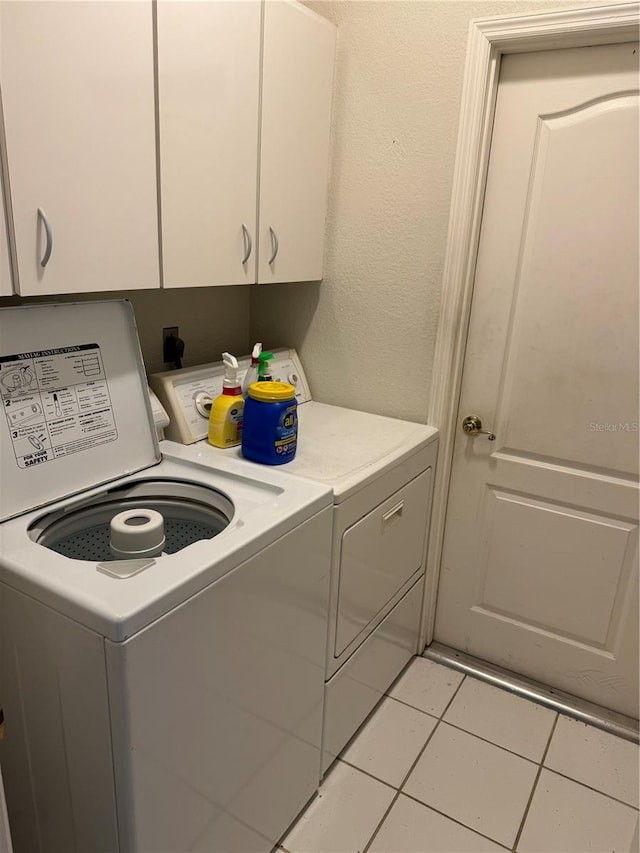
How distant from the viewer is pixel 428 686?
7.08 ft

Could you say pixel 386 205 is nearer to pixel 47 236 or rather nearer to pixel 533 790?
pixel 47 236

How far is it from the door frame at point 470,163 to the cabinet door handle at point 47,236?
1.19 meters

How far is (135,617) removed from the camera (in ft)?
3.16

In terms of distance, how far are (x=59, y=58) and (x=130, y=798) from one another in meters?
1.34

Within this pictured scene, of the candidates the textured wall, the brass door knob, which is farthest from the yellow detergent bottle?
the brass door knob

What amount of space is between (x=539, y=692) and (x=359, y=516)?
1078 mm

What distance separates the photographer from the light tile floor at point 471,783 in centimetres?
161

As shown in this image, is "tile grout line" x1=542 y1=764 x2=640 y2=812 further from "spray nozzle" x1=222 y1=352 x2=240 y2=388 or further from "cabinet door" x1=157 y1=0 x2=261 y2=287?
"cabinet door" x1=157 y1=0 x2=261 y2=287

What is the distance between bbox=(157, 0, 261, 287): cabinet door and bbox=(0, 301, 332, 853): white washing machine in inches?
9.8

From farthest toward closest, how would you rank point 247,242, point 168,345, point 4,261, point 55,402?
point 168,345, point 247,242, point 55,402, point 4,261

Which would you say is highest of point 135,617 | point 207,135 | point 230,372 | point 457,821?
point 207,135

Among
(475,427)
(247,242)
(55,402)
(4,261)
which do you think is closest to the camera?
(4,261)

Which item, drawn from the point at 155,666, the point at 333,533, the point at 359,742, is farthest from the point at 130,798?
the point at 359,742

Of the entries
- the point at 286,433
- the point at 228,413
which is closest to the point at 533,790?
the point at 286,433
